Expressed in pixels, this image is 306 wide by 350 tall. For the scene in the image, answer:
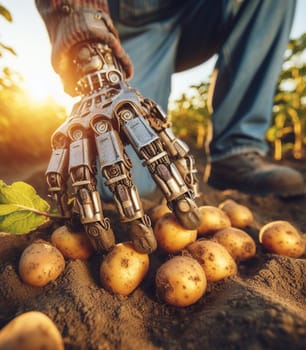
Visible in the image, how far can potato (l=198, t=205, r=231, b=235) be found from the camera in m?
1.15

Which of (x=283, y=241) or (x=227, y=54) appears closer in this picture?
(x=283, y=241)

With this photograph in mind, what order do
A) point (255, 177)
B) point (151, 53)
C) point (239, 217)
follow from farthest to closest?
1. point (151, 53)
2. point (255, 177)
3. point (239, 217)

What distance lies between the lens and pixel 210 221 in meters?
1.15

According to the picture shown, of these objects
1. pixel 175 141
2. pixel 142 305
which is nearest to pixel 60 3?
pixel 175 141

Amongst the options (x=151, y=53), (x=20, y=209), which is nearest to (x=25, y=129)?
(x=151, y=53)

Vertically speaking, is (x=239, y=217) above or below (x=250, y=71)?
below

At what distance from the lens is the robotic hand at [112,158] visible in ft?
2.90

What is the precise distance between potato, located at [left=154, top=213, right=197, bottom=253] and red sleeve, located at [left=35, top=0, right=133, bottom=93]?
966 millimetres

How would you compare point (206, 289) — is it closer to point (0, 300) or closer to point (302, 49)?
point (0, 300)

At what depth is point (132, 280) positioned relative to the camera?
85cm

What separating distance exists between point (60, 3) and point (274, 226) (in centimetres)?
156

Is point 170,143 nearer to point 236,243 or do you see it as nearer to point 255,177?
point 236,243

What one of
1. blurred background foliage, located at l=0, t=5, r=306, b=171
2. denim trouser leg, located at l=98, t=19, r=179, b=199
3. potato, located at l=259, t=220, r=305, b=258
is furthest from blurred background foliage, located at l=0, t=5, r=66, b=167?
potato, located at l=259, t=220, r=305, b=258

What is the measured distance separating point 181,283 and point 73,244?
0.46m
